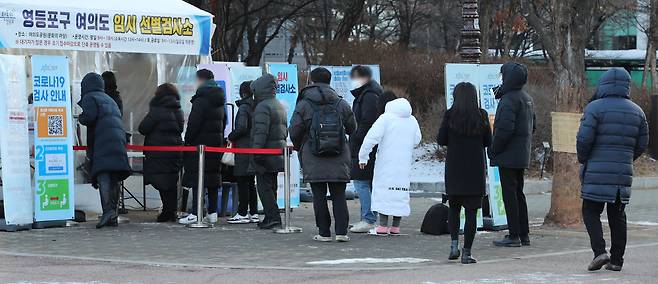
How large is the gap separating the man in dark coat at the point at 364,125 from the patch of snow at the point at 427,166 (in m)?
8.71

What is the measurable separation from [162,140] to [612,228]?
20.4ft

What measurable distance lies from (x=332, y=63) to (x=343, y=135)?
2344 centimetres

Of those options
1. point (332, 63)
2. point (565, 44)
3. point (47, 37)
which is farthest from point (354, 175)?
point (332, 63)

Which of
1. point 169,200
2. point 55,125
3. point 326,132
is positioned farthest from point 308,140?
point 55,125

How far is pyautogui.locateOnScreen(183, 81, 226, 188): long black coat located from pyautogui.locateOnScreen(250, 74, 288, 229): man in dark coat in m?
0.77

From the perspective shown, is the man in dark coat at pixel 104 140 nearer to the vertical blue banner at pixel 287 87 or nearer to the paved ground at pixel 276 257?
the paved ground at pixel 276 257

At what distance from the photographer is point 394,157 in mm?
→ 13109

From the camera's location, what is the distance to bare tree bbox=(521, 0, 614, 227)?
1435 centimetres

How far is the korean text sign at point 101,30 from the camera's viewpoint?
13.8 meters

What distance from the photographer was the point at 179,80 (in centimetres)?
1731

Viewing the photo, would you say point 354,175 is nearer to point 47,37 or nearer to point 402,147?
point 402,147

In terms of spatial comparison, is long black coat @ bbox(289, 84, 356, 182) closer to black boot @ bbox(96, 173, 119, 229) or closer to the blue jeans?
the blue jeans

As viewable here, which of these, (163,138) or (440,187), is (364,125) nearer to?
(163,138)

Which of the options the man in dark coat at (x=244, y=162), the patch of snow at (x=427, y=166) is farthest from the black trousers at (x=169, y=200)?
the patch of snow at (x=427, y=166)
